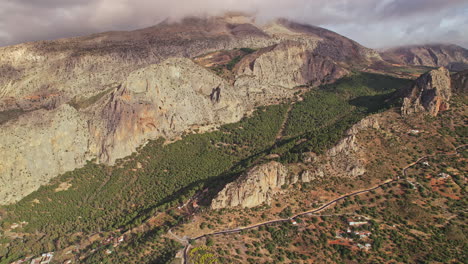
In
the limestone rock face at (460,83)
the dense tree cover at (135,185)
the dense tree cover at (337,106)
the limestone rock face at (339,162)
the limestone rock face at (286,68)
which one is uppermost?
the limestone rock face at (286,68)

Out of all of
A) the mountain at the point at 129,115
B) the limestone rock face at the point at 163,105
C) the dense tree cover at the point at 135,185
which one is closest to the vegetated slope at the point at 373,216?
the dense tree cover at the point at 135,185

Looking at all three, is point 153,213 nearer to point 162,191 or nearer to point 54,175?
point 162,191

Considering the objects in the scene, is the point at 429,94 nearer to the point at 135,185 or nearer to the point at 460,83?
the point at 460,83

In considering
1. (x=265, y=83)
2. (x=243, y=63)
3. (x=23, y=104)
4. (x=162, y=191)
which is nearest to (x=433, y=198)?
(x=162, y=191)

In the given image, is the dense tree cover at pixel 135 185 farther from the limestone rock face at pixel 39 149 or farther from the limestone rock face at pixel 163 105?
the limestone rock face at pixel 163 105

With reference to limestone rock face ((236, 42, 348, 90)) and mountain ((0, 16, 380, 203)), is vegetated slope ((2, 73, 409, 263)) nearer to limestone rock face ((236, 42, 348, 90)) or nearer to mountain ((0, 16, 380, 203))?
mountain ((0, 16, 380, 203))
